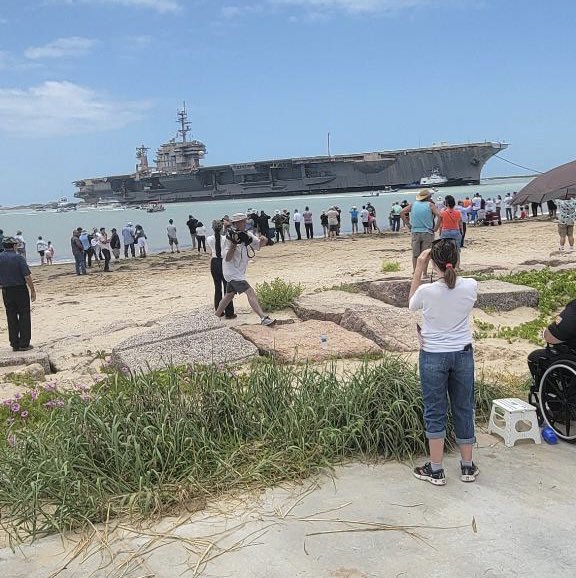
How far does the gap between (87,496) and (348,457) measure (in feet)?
4.89

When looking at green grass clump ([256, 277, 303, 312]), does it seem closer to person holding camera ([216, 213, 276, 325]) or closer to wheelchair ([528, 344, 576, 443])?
person holding camera ([216, 213, 276, 325])

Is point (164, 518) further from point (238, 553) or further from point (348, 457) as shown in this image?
point (348, 457)

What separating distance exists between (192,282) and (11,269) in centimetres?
830

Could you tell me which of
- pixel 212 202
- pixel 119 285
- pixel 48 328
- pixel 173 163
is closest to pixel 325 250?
pixel 119 285

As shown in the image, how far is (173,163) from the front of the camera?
379 ft

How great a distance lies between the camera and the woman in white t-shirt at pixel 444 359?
348cm

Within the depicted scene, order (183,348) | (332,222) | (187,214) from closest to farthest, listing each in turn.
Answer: (183,348) < (332,222) < (187,214)

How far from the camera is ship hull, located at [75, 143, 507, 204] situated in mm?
82375

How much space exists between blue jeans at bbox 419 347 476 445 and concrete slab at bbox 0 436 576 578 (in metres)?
0.28

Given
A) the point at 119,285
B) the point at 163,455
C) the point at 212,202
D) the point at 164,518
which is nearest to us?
the point at 164,518

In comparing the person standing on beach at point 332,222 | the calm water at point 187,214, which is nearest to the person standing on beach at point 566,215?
the person standing on beach at point 332,222

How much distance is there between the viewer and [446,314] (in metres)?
3.50

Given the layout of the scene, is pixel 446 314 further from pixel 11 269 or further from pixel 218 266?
pixel 11 269

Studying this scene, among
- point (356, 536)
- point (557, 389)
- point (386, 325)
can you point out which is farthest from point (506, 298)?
point (356, 536)
